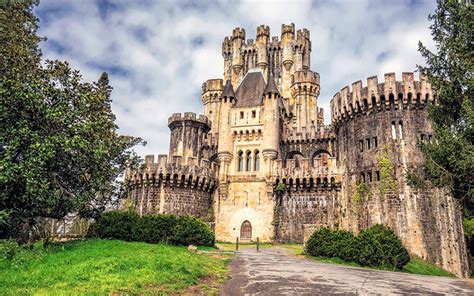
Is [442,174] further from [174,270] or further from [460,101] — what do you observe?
[174,270]

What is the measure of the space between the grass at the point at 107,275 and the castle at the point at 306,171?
512 inches

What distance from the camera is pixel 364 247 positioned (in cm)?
2066

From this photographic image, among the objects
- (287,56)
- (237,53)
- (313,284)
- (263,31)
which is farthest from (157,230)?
(263,31)

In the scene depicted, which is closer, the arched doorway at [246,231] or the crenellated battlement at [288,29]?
the arched doorway at [246,231]

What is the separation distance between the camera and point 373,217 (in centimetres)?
2844

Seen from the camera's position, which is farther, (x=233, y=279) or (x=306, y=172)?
(x=306, y=172)

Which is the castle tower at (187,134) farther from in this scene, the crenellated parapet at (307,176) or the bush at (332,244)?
the bush at (332,244)

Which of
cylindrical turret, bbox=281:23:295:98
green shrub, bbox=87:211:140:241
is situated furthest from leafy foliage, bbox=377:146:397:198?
cylindrical turret, bbox=281:23:295:98

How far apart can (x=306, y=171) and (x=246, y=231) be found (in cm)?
796

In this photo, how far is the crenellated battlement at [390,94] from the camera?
29.7 m

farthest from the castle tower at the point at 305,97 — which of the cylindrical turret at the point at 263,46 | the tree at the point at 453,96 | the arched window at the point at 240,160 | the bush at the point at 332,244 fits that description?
the tree at the point at 453,96

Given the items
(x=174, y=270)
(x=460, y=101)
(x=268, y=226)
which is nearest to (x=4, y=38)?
(x=174, y=270)

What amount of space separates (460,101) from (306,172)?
60.9ft

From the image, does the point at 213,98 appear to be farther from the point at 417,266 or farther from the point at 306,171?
the point at 417,266
